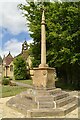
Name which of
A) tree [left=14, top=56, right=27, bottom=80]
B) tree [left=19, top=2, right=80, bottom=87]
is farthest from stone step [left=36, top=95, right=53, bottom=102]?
tree [left=14, top=56, right=27, bottom=80]

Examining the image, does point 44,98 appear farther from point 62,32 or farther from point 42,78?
point 62,32

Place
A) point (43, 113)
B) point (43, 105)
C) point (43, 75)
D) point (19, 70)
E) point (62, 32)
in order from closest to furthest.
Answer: point (43, 113) < point (43, 105) < point (43, 75) < point (62, 32) < point (19, 70)

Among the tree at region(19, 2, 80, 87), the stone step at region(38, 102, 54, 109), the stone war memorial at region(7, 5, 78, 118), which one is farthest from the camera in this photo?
the tree at region(19, 2, 80, 87)

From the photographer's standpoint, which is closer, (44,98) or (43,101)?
(43,101)

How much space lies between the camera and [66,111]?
925cm

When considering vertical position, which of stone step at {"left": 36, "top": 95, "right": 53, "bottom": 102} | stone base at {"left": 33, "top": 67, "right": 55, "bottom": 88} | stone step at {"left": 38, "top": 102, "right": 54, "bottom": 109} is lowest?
stone step at {"left": 38, "top": 102, "right": 54, "bottom": 109}

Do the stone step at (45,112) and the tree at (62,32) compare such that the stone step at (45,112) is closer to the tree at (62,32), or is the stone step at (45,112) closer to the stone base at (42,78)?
the stone base at (42,78)

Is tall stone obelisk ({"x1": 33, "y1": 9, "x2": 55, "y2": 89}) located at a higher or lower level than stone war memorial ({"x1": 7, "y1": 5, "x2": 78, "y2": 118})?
higher

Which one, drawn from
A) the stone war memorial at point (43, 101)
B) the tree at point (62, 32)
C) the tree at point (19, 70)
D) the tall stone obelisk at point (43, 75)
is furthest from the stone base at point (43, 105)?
the tree at point (19, 70)

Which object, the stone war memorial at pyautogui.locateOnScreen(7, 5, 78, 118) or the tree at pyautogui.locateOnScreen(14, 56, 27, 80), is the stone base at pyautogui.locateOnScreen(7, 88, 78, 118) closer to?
the stone war memorial at pyautogui.locateOnScreen(7, 5, 78, 118)

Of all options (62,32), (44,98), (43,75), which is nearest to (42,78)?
(43,75)

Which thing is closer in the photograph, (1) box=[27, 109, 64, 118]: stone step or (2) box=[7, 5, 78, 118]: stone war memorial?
(1) box=[27, 109, 64, 118]: stone step

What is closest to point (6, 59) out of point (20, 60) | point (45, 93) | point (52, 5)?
point (20, 60)

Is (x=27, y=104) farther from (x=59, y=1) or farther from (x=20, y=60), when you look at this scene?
(x=20, y=60)
